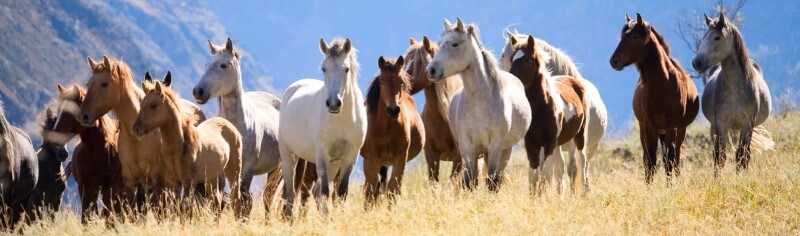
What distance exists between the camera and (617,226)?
24.6 ft

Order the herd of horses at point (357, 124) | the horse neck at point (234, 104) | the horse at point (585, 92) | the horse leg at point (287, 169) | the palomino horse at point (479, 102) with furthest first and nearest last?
the horse neck at point (234, 104) < the horse at point (585, 92) < the horse leg at point (287, 169) < the palomino horse at point (479, 102) < the herd of horses at point (357, 124)

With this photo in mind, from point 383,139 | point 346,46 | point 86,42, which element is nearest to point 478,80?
point 383,139

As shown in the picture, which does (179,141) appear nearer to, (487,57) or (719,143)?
(487,57)

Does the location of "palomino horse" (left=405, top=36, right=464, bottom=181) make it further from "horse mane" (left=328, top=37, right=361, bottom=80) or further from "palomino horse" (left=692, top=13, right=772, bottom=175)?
"palomino horse" (left=692, top=13, right=772, bottom=175)

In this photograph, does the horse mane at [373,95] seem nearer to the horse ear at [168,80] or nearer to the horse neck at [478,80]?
the horse neck at [478,80]

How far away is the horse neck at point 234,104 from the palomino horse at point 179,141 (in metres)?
1.58

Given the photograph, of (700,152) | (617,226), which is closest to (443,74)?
(617,226)

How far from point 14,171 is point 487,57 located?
4.47 m

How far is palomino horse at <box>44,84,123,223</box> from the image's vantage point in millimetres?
10211

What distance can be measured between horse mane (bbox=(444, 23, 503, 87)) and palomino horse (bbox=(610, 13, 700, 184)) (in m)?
1.67

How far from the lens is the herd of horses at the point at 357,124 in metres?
9.42

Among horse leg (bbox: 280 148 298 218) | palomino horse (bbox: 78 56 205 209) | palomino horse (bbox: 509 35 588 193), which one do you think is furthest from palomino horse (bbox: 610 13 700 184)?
palomino horse (bbox: 78 56 205 209)

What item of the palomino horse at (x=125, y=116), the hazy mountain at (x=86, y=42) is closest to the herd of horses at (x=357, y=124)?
the palomino horse at (x=125, y=116)

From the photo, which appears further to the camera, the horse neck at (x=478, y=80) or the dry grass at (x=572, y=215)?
the horse neck at (x=478, y=80)
